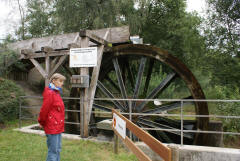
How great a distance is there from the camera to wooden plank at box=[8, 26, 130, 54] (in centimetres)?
613

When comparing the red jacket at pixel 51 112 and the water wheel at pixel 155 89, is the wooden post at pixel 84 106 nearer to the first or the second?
the water wheel at pixel 155 89

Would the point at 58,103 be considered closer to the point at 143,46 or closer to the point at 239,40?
the point at 143,46

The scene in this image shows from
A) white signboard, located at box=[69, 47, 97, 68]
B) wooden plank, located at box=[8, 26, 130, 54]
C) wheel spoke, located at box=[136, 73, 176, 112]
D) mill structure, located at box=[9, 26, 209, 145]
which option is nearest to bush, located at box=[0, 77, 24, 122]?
mill structure, located at box=[9, 26, 209, 145]

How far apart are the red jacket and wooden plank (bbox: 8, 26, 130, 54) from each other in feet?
12.9

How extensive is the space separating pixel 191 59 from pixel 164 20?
3751mm

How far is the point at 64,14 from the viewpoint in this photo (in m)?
10.2

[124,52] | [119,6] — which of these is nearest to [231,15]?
[119,6]

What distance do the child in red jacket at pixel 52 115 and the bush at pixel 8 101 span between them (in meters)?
4.31

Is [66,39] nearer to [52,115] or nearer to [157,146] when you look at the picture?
[52,115]

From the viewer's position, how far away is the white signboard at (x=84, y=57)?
179 inches

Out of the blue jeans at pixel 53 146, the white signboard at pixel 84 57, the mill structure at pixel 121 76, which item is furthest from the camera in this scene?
the mill structure at pixel 121 76

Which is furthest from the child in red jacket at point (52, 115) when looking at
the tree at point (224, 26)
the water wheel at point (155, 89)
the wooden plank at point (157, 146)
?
the tree at point (224, 26)

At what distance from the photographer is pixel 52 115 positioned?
2.51 m

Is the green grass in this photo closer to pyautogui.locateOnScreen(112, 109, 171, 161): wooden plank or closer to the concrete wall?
the concrete wall
